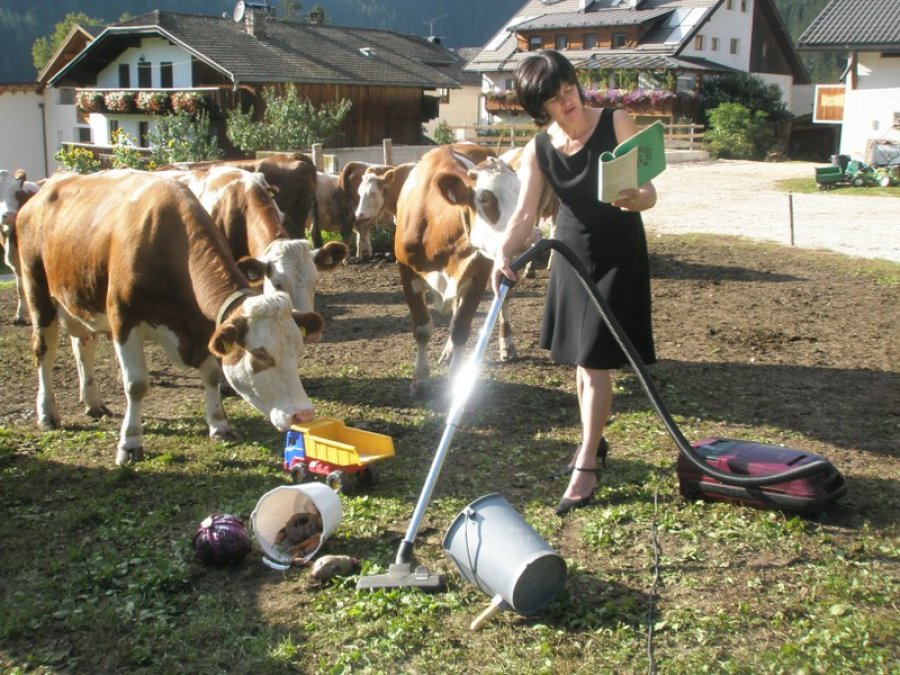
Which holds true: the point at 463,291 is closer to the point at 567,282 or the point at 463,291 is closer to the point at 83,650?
the point at 567,282

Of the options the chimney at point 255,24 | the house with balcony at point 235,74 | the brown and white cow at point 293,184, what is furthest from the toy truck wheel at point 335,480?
the chimney at point 255,24

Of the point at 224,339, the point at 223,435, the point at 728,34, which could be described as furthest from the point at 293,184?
the point at 728,34

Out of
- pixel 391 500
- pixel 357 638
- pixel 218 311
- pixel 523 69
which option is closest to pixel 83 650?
pixel 357 638

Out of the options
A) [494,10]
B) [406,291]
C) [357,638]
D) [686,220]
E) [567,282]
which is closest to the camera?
[357,638]

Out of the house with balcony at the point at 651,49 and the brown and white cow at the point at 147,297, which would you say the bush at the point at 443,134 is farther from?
the brown and white cow at the point at 147,297

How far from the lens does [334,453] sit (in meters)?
4.91

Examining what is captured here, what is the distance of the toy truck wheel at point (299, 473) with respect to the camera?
5086 mm

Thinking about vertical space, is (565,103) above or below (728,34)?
below

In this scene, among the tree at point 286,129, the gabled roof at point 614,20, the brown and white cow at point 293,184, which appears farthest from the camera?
the gabled roof at point 614,20

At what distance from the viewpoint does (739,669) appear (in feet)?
10.4

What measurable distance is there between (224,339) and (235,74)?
27.8m

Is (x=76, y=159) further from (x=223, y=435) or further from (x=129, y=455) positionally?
(x=129, y=455)

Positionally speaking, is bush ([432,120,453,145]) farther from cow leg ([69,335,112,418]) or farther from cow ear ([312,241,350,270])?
cow leg ([69,335,112,418])

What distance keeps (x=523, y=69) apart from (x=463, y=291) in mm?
3043
